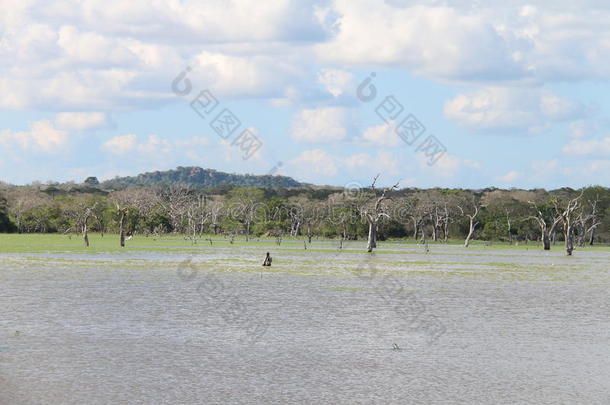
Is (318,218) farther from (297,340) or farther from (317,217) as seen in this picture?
(297,340)

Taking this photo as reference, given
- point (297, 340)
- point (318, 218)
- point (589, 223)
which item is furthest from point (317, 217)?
point (297, 340)

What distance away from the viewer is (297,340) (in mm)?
26344

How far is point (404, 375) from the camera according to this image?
21312mm

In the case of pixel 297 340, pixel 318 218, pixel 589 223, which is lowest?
pixel 297 340

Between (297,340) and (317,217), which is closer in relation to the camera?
(297,340)

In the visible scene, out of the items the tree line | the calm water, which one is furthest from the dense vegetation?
the calm water

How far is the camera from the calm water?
63.8ft

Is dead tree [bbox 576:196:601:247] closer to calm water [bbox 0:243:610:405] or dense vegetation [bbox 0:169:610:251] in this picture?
dense vegetation [bbox 0:169:610:251]

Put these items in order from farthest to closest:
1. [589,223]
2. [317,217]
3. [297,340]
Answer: [589,223], [317,217], [297,340]

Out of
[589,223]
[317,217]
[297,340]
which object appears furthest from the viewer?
[589,223]

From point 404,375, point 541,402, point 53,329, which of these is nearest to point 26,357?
point 53,329

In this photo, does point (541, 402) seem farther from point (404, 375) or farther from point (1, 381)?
point (1, 381)

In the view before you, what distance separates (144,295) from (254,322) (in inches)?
395

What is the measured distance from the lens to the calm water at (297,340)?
19438mm
